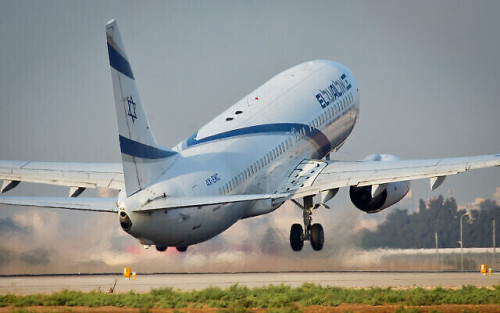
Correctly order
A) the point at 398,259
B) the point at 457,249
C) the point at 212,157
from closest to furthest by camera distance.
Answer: the point at 212,157 → the point at 398,259 → the point at 457,249

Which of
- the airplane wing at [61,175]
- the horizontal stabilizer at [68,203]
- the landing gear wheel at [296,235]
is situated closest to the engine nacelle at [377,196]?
the landing gear wheel at [296,235]

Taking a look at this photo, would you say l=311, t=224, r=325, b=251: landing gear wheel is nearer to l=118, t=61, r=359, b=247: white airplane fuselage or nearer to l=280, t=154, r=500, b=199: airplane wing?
l=280, t=154, r=500, b=199: airplane wing

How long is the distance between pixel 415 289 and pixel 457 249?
20.1m

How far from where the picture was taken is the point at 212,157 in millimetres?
56344

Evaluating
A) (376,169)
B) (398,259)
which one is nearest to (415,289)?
(376,169)

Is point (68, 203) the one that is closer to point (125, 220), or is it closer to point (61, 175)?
point (125, 220)

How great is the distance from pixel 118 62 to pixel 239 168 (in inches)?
476

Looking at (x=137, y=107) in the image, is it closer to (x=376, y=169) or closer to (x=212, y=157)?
(x=212, y=157)

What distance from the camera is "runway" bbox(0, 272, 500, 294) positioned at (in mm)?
68188

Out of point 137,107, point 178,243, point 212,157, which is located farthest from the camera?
Answer: point 212,157

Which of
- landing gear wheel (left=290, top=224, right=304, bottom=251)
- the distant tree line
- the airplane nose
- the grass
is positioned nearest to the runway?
landing gear wheel (left=290, top=224, right=304, bottom=251)

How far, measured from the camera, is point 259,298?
60531 mm

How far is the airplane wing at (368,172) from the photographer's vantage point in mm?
58500

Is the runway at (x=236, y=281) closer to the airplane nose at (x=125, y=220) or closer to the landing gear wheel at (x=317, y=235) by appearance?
the landing gear wheel at (x=317, y=235)
